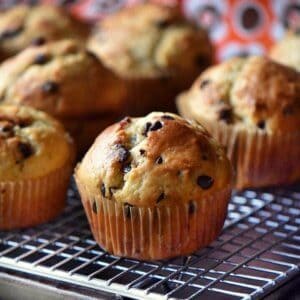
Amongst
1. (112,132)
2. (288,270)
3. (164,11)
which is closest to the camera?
(288,270)

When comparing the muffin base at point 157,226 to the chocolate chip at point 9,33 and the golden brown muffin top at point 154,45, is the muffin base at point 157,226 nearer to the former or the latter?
the golden brown muffin top at point 154,45

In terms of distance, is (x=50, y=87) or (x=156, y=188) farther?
(x=50, y=87)

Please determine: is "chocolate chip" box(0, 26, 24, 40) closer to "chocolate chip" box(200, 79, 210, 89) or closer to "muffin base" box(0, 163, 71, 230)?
"chocolate chip" box(200, 79, 210, 89)

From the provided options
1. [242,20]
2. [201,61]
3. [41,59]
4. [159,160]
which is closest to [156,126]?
[159,160]

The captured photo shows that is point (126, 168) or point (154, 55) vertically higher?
point (154, 55)

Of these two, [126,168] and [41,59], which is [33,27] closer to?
[41,59]

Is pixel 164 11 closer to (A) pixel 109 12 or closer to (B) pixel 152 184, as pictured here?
(A) pixel 109 12

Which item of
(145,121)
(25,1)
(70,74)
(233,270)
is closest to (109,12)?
(25,1)

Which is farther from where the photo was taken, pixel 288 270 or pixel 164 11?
pixel 164 11
